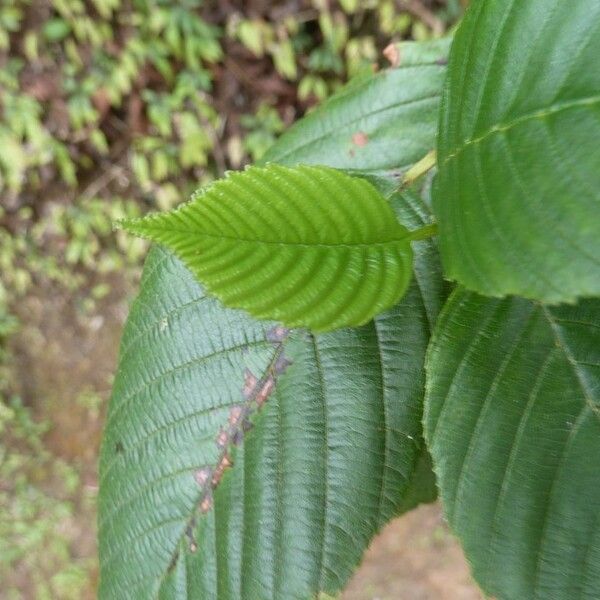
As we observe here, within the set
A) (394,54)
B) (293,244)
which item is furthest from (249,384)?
(394,54)

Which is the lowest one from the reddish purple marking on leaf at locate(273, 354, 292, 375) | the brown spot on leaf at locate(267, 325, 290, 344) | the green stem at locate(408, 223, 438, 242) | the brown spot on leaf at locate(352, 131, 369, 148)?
the reddish purple marking on leaf at locate(273, 354, 292, 375)

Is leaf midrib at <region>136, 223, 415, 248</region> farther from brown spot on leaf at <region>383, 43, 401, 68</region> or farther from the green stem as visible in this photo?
brown spot on leaf at <region>383, 43, 401, 68</region>

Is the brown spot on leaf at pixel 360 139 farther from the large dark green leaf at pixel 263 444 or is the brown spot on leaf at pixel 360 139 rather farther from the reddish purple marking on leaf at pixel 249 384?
the reddish purple marking on leaf at pixel 249 384

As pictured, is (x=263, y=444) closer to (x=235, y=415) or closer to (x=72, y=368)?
(x=235, y=415)

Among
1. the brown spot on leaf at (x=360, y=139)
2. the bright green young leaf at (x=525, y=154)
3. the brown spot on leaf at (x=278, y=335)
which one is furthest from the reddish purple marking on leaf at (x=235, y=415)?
the brown spot on leaf at (x=360, y=139)

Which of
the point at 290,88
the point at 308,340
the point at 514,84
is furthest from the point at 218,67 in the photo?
the point at 514,84

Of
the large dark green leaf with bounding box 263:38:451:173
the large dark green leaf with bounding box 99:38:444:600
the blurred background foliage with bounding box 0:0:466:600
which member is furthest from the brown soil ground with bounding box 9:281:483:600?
the large dark green leaf with bounding box 99:38:444:600
